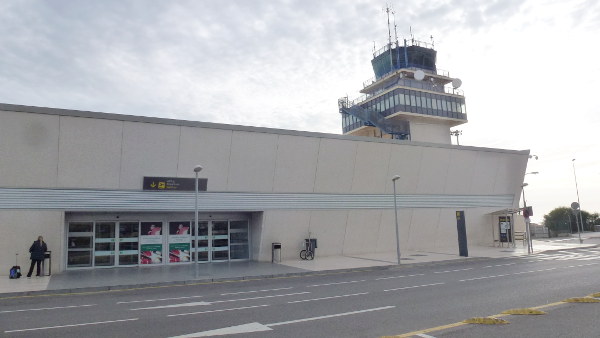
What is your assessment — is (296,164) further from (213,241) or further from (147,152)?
(147,152)

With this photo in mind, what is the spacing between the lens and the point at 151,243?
2227 cm

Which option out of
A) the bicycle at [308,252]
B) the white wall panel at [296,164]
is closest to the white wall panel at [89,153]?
the white wall panel at [296,164]

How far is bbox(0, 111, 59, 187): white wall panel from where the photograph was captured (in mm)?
18500

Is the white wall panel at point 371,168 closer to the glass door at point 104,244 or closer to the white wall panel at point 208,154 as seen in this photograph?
the white wall panel at point 208,154

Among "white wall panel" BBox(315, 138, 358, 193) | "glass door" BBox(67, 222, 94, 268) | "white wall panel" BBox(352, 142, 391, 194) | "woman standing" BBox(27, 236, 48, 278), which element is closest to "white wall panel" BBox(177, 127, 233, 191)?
"glass door" BBox(67, 222, 94, 268)

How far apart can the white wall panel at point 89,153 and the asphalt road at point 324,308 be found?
25.6ft

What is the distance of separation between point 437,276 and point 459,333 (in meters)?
9.44

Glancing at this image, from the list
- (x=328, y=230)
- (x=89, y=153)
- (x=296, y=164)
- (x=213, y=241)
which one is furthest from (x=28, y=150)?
(x=328, y=230)

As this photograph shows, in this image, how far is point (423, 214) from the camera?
97.6 feet

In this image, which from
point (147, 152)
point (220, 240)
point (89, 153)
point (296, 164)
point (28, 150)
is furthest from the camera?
point (296, 164)

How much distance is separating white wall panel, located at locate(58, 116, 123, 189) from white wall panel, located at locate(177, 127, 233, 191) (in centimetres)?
308

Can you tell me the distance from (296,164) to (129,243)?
9853 millimetres

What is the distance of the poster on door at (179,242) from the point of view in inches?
896

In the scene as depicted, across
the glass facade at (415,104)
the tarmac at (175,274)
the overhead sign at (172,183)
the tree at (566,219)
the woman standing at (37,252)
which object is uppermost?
the glass facade at (415,104)
